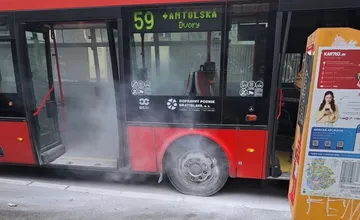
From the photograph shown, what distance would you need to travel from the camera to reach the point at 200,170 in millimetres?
3812

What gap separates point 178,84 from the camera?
3.64 m

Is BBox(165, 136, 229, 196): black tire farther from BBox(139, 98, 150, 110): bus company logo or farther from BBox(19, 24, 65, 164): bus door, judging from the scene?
BBox(19, 24, 65, 164): bus door

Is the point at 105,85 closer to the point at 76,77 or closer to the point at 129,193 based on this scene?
the point at 76,77

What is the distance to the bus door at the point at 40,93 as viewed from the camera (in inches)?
161

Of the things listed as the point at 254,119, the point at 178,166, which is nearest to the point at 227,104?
the point at 254,119

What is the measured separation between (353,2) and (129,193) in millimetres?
3623

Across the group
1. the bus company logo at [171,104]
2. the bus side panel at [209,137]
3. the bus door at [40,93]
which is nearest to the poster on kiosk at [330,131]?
the bus side panel at [209,137]

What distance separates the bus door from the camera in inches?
161

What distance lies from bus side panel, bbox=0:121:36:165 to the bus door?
0.11 m

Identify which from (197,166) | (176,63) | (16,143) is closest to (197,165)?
(197,166)

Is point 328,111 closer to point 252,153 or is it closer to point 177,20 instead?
point 252,153

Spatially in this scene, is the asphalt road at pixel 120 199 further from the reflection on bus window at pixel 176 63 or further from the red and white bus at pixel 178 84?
the reflection on bus window at pixel 176 63

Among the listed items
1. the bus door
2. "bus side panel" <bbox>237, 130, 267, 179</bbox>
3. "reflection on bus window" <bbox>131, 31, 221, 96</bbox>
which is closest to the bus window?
"reflection on bus window" <bbox>131, 31, 221, 96</bbox>

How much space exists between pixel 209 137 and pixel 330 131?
5.32 ft
